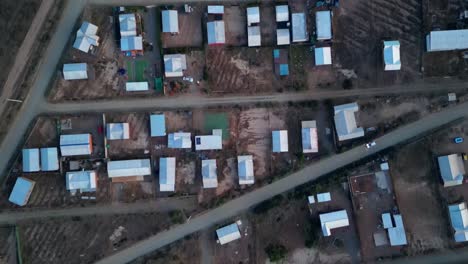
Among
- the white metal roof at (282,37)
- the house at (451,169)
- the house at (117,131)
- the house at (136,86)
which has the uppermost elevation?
the white metal roof at (282,37)

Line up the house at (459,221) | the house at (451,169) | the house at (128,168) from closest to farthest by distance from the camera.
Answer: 1. the house at (459,221)
2. the house at (451,169)
3. the house at (128,168)

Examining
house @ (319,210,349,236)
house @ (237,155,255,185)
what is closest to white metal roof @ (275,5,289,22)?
house @ (237,155,255,185)

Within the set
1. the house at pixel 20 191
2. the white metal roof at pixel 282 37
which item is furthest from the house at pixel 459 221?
the house at pixel 20 191

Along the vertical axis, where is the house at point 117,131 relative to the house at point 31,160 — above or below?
above

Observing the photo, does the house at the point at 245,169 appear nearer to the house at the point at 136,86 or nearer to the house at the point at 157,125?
the house at the point at 157,125

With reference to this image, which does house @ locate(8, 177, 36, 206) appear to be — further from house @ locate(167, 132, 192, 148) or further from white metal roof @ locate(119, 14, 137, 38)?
white metal roof @ locate(119, 14, 137, 38)

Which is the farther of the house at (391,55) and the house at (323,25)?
the house at (323,25)
